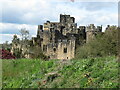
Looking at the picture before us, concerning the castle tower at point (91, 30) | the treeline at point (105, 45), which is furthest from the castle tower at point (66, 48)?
the treeline at point (105, 45)

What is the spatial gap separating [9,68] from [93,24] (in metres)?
55.9

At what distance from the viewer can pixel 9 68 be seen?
22.6 m

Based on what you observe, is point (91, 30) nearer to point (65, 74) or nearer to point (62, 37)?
point (62, 37)

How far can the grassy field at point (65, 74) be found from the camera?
1618cm

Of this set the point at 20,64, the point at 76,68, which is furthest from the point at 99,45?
the point at 76,68

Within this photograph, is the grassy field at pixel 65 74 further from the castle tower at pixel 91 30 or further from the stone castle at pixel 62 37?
the castle tower at pixel 91 30

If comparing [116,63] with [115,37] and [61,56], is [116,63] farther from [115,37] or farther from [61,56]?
[61,56]

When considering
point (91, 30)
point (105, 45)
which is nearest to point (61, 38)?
point (91, 30)

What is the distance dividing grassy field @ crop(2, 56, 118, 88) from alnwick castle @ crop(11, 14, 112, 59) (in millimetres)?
46881

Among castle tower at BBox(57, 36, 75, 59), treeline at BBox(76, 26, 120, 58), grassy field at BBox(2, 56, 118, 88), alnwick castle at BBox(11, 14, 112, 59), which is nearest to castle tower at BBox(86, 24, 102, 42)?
alnwick castle at BBox(11, 14, 112, 59)

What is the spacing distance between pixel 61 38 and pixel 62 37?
481mm

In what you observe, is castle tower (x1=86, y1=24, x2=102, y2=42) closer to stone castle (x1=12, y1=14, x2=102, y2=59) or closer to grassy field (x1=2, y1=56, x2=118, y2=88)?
stone castle (x1=12, y1=14, x2=102, y2=59)

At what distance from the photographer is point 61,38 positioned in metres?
81.7

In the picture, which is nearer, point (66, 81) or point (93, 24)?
point (66, 81)
